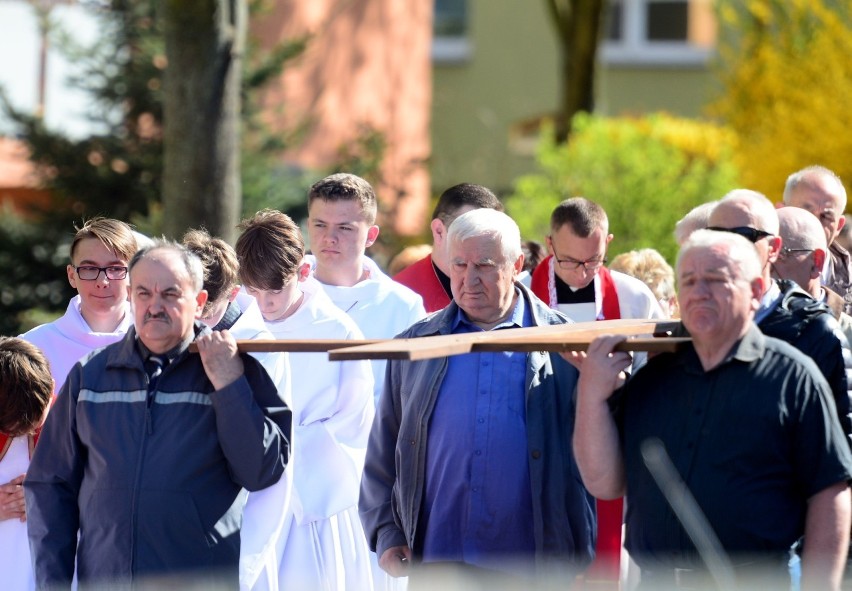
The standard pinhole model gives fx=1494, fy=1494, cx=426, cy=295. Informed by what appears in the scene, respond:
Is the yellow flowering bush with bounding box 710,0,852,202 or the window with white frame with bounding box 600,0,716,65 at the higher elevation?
the window with white frame with bounding box 600,0,716,65

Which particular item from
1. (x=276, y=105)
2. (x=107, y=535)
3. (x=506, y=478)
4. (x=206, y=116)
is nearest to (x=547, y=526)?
(x=506, y=478)

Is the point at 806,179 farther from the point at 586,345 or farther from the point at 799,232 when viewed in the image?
the point at 586,345

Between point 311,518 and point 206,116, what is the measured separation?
490cm

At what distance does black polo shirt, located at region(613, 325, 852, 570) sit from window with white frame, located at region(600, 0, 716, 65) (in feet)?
68.5

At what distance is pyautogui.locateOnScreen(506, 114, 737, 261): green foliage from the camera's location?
44.3ft

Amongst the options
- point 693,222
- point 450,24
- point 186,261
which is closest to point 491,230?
point 186,261

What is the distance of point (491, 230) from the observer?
5.40 m

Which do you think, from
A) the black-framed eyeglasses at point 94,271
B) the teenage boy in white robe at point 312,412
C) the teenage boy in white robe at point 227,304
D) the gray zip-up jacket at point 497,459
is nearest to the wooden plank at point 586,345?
the gray zip-up jacket at point 497,459

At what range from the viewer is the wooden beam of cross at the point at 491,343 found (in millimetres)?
4406

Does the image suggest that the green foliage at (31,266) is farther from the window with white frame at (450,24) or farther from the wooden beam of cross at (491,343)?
the window with white frame at (450,24)

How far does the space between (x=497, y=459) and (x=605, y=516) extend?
92 centimetres

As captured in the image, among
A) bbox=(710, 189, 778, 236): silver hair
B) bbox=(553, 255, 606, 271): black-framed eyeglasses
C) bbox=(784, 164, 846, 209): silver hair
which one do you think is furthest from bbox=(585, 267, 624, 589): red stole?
bbox=(784, 164, 846, 209): silver hair

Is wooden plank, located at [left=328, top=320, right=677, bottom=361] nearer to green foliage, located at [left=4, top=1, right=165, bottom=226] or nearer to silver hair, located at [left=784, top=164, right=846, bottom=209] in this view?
silver hair, located at [left=784, top=164, right=846, bottom=209]

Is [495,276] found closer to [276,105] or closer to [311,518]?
[311,518]
